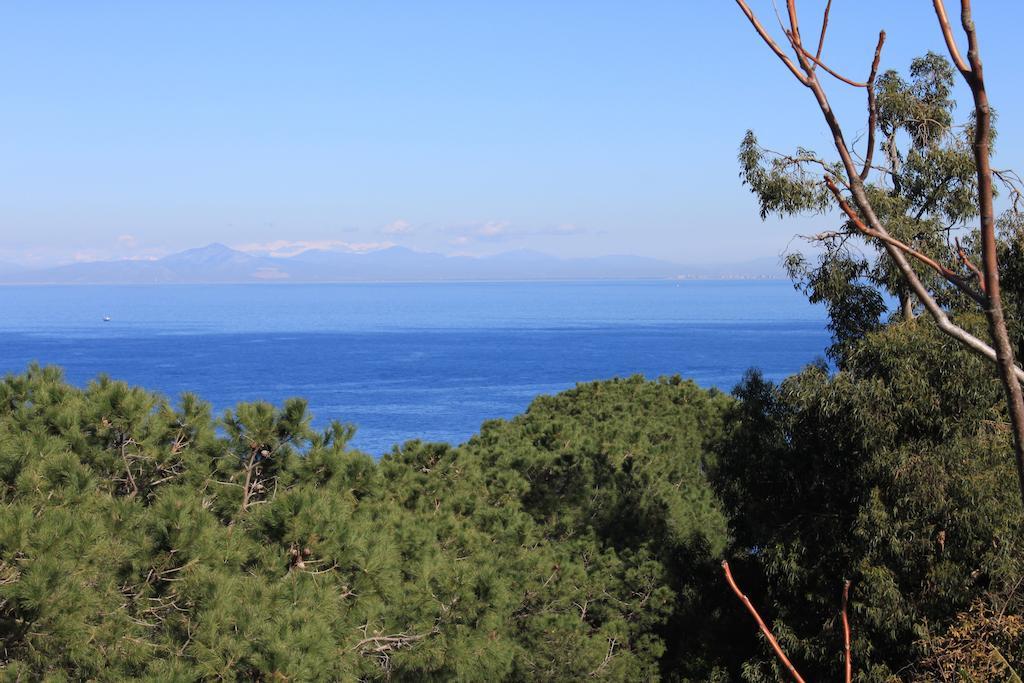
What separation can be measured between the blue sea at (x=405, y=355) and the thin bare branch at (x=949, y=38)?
98.5ft

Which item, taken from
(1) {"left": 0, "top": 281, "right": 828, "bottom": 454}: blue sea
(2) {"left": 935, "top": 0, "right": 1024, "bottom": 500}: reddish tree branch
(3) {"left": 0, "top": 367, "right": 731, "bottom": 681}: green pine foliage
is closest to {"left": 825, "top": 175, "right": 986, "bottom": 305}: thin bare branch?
(2) {"left": 935, "top": 0, "right": 1024, "bottom": 500}: reddish tree branch

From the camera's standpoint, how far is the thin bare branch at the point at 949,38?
1441 millimetres

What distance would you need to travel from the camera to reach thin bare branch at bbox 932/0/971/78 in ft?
4.73

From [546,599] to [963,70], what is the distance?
13.1 metres

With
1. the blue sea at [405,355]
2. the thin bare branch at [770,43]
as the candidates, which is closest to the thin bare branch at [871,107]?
the thin bare branch at [770,43]

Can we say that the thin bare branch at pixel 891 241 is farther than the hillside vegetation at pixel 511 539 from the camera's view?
No

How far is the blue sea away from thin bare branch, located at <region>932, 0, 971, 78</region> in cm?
3002

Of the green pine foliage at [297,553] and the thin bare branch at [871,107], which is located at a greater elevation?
the thin bare branch at [871,107]

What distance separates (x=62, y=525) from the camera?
6.83m

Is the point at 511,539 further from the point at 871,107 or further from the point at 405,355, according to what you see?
the point at 405,355

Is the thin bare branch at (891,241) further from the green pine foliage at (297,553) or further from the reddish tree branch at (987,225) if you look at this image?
the green pine foliage at (297,553)

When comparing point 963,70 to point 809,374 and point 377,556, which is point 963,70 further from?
point 809,374

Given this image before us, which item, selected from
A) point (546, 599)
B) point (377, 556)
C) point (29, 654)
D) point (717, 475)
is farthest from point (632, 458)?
point (29, 654)

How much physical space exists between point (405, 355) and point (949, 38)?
8399 centimetres
